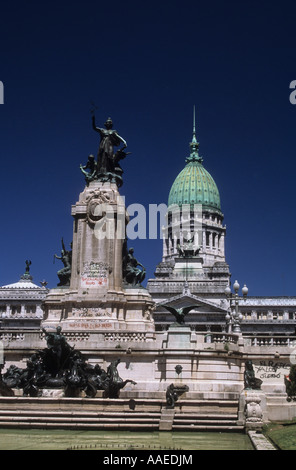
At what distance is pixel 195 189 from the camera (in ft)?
439

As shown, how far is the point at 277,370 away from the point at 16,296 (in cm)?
7317

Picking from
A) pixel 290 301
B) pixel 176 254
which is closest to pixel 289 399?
pixel 290 301

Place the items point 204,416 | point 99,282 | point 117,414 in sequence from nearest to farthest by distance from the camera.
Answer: point 204,416 < point 117,414 < point 99,282

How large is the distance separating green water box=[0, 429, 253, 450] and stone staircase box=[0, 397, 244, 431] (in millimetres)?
675

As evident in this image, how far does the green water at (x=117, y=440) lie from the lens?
18125 mm

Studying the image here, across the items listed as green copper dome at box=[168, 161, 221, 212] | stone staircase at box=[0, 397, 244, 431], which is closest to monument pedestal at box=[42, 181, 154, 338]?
stone staircase at box=[0, 397, 244, 431]

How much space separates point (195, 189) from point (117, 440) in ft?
381

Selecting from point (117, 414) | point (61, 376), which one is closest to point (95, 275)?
point (61, 376)

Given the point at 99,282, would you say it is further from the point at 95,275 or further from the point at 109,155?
the point at 109,155

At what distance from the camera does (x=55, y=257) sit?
4012cm

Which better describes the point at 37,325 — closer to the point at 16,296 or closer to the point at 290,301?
the point at 16,296
